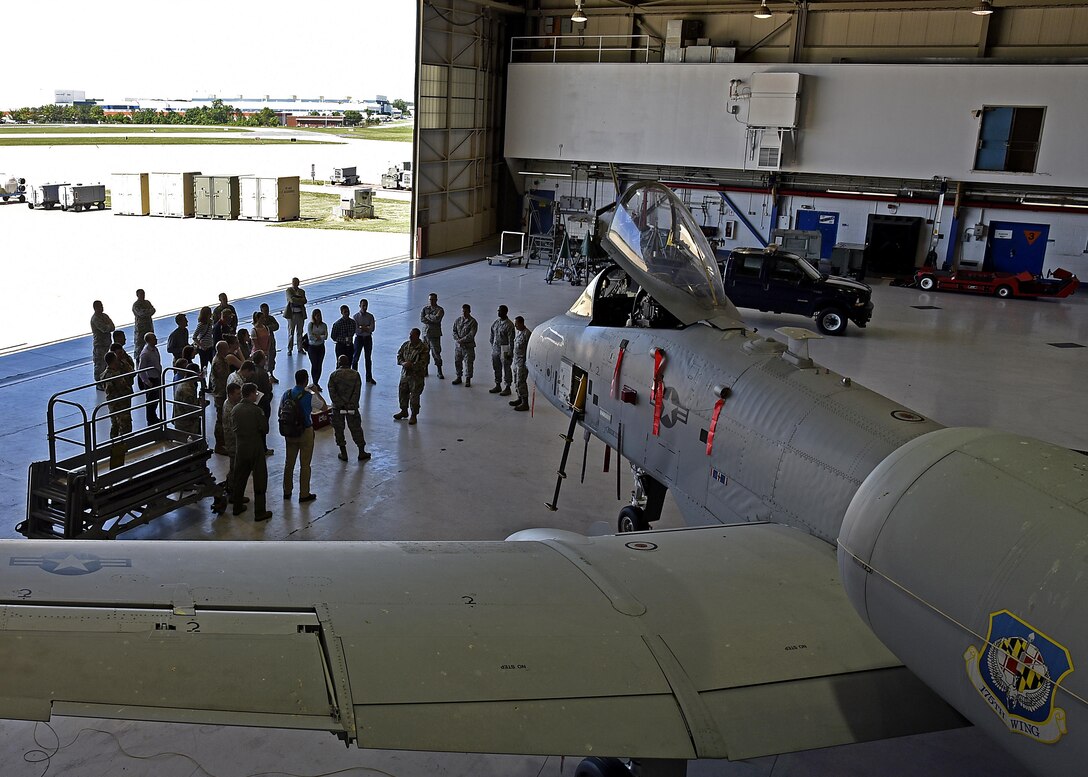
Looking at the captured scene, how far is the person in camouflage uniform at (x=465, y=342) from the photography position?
15.3 metres

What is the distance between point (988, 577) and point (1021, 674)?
1.18 ft

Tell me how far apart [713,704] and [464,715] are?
53.1 inches

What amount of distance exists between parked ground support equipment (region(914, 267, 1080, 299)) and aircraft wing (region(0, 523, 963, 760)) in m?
25.6

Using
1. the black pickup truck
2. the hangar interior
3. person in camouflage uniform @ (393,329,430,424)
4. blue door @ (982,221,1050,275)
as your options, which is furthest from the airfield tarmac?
blue door @ (982,221,1050,275)

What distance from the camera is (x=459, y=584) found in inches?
197

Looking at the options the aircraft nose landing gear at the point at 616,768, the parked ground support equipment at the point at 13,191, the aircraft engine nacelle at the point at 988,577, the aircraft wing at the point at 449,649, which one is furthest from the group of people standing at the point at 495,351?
the parked ground support equipment at the point at 13,191

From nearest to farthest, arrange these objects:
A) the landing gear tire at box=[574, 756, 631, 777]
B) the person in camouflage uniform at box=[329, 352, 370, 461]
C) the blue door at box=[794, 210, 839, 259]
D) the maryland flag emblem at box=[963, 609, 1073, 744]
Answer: the maryland flag emblem at box=[963, 609, 1073, 744] < the landing gear tire at box=[574, 756, 631, 777] < the person in camouflage uniform at box=[329, 352, 370, 461] < the blue door at box=[794, 210, 839, 259]

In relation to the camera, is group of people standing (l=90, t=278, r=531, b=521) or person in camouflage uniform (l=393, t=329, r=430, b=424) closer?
group of people standing (l=90, t=278, r=531, b=521)

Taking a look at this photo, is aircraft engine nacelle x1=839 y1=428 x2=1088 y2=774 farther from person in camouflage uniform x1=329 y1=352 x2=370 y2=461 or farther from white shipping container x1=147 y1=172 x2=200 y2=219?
white shipping container x1=147 y1=172 x2=200 y2=219

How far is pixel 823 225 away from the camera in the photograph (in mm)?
31734

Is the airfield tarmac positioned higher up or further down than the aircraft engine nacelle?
further down

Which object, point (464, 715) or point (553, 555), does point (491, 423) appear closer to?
point (553, 555)

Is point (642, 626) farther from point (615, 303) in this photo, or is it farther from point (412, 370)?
point (412, 370)

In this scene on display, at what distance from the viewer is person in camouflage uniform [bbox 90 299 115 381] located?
13.7m
